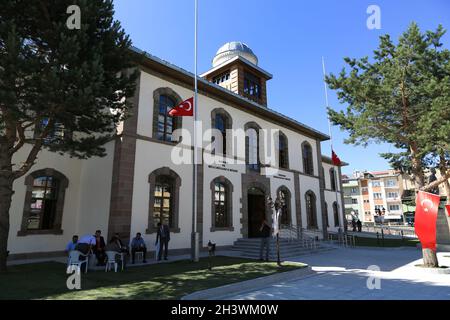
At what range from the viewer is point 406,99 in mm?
11734

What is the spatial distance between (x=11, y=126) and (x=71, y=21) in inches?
165

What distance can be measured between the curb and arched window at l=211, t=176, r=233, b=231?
6888 mm

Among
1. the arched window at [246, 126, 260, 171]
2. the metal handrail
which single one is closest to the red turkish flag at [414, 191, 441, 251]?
the metal handrail

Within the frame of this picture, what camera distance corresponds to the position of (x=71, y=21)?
27.6 ft

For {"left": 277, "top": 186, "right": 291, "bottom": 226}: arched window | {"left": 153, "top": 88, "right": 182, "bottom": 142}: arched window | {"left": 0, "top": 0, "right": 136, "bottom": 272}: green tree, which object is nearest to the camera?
{"left": 0, "top": 0, "right": 136, "bottom": 272}: green tree

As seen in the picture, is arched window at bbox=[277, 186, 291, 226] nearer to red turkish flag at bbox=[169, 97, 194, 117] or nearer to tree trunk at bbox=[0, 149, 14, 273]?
red turkish flag at bbox=[169, 97, 194, 117]

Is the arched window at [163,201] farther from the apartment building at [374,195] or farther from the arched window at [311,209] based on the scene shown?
the apartment building at [374,195]

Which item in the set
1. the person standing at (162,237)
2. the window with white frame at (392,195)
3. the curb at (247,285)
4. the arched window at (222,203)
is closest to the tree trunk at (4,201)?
the person standing at (162,237)

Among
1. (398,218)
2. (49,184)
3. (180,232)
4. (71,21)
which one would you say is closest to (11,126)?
(71,21)

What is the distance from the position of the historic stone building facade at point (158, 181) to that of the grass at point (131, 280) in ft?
8.94

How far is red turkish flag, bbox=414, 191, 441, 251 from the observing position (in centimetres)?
999

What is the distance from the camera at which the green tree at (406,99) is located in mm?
10320
